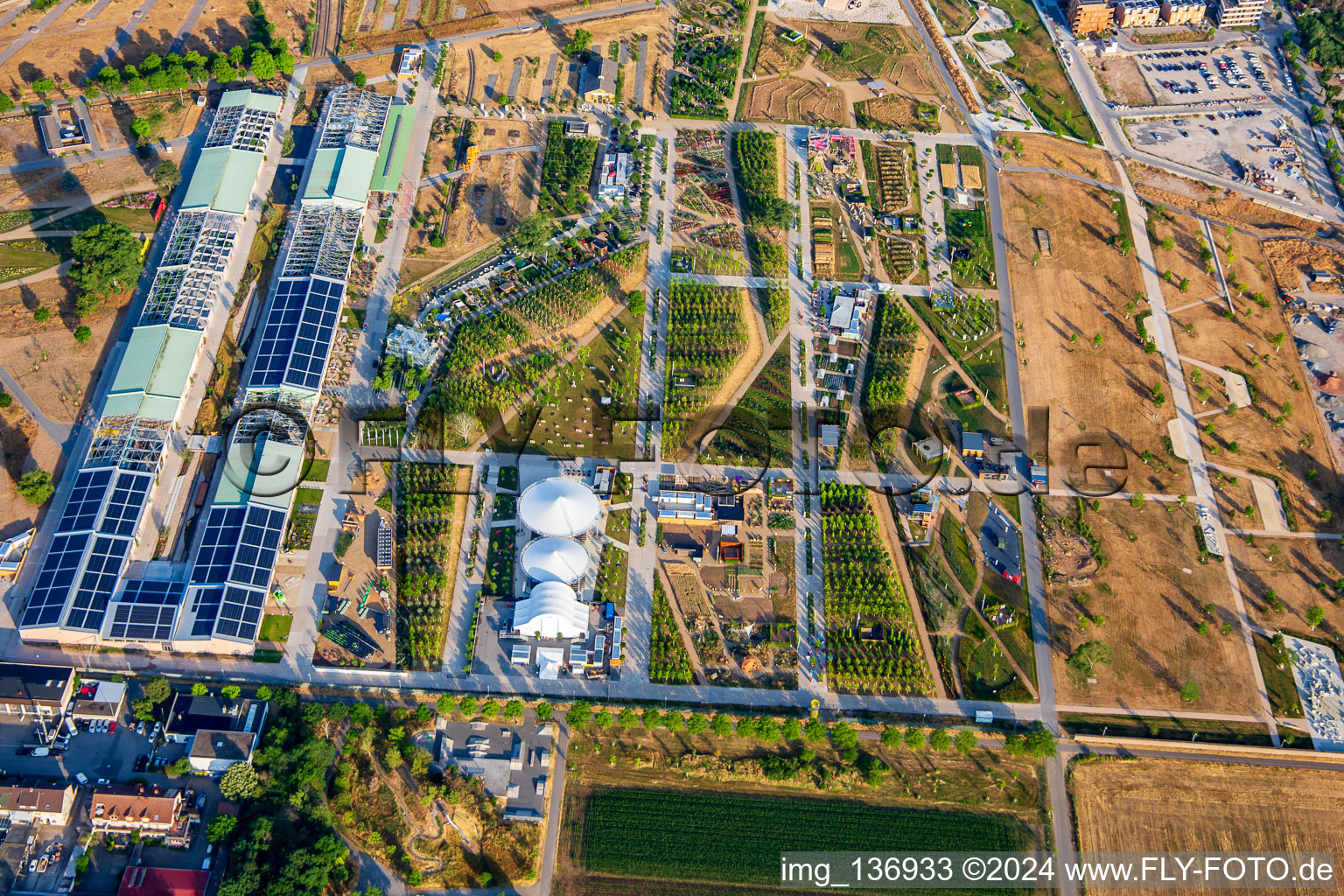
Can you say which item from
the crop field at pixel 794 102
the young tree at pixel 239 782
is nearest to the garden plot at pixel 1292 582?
the crop field at pixel 794 102

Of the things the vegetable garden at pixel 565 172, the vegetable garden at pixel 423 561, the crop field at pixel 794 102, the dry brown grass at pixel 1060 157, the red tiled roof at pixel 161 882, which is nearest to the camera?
the red tiled roof at pixel 161 882

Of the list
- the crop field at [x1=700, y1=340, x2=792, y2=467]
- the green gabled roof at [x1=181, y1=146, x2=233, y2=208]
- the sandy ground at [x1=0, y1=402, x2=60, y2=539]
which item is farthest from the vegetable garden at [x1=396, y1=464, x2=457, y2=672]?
the green gabled roof at [x1=181, y1=146, x2=233, y2=208]

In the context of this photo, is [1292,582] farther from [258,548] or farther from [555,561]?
[258,548]

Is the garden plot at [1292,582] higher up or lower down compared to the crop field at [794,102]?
lower down

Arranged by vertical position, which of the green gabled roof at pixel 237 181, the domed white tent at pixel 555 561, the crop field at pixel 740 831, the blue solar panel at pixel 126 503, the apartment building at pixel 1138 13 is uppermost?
the apartment building at pixel 1138 13

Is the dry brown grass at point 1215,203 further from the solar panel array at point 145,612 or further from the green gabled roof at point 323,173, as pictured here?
the solar panel array at point 145,612

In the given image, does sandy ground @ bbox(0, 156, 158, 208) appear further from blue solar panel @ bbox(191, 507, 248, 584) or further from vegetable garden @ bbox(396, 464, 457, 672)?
vegetable garden @ bbox(396, 464, 457, 672)

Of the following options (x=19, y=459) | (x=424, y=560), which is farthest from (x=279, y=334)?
(x=424, y=560)
